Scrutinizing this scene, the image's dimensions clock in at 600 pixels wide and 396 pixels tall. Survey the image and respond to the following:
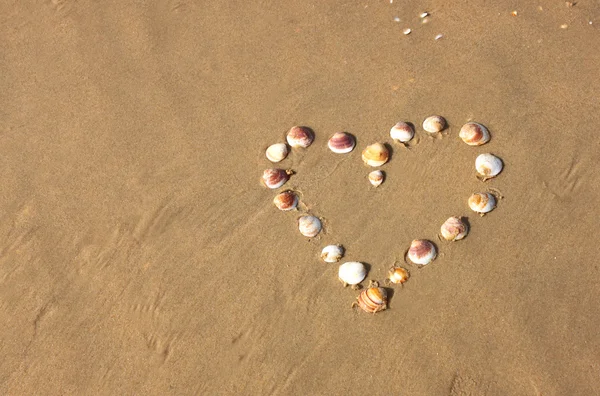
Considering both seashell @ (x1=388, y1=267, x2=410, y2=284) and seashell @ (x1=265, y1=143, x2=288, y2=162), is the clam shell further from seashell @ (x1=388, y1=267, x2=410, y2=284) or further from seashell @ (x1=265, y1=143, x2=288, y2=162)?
seashell @ (x1=265, y1=143, x2=288, y2=162)

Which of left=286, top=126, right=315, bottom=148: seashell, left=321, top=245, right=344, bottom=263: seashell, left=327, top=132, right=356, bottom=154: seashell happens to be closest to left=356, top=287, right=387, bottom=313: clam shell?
left=321, top=245, right=344, bottom=263: seashell

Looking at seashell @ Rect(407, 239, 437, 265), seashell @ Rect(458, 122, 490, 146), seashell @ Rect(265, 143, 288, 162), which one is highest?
seashell @ Rect(265, 143, 288, 162)

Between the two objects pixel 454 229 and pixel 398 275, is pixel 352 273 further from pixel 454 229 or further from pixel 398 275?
pixel 454 229

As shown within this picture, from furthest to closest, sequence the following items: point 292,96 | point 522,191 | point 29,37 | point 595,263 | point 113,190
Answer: point 29,37
point 292,96
point 113,190
point 522,191
point 595,263

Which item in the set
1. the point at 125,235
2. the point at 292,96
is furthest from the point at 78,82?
the point at 292,96

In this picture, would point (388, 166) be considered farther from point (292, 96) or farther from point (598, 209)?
point (598, 209)

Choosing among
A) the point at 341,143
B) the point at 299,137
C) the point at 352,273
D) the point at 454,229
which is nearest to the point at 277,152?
the point at 299,137

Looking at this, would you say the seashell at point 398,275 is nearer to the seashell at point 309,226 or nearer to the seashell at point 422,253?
the seashell at point 422,253

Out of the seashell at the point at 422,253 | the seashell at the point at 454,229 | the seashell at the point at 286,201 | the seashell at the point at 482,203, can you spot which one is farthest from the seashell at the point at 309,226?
the seashell at the point at 482,203
